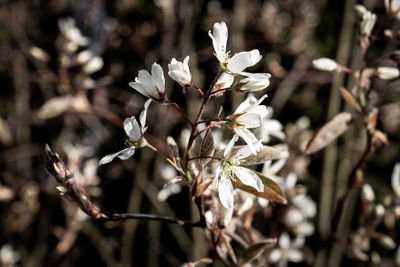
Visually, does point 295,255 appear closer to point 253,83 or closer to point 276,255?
point 276,255

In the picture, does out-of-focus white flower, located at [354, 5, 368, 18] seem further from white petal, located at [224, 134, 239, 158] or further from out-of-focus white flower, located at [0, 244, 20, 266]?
out-of-focus white flower, located at [0, 244, 20, 266]

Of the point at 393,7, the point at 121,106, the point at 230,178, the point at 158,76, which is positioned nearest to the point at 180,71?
the point at 158,76

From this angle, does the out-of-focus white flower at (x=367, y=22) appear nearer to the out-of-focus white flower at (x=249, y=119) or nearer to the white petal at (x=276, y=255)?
the out-of-focus white flower at (x=249, y=119)

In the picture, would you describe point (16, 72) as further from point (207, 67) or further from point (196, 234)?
point (196, 234)

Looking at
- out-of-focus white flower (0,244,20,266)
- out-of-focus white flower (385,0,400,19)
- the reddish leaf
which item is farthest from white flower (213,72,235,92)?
out-of-focus white flower (0,244,20,266)

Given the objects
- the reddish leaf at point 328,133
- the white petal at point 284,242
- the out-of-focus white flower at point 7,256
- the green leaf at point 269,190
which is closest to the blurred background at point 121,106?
the out-of-focus white flower at point 7,256

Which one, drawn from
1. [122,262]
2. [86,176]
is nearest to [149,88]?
[86,176]

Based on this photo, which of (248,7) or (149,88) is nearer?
(149,88)
